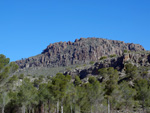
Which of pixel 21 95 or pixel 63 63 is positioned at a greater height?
pixel 63 63

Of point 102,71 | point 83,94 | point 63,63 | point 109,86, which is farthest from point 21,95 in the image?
point 63,63

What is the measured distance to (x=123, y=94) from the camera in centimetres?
5150

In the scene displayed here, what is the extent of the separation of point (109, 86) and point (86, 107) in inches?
378

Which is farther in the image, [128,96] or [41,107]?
[41,107]

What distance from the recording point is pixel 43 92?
168 ft

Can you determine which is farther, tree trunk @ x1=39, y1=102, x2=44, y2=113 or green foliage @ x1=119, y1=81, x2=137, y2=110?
tree trunk @ x1=39, y1=102, x2=44, y2=113

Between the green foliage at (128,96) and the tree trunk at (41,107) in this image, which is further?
the tree trunk at (41,107)

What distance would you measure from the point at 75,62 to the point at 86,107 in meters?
146

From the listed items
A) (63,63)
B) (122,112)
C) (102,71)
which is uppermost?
(63,63)

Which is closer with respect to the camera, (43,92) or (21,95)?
(21,95)

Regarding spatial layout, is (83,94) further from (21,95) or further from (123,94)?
(21,95)

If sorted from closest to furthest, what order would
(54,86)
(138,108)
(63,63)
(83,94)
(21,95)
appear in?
(54,86) → (21,95) → (83,94) → (138,108) → (63,63)

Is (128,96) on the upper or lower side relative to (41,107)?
upper

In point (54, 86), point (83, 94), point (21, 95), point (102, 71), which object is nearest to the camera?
point (54, 86)
